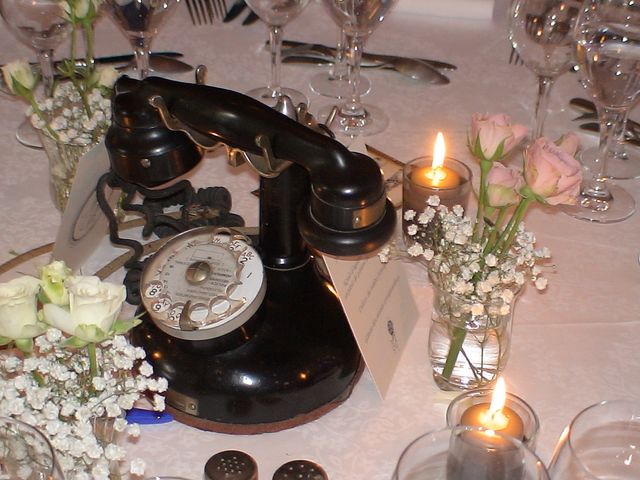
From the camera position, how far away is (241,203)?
A: 1.22 m

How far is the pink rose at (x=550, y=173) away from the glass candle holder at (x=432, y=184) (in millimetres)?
262

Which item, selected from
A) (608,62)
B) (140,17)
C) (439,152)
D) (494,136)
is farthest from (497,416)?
(140,17)

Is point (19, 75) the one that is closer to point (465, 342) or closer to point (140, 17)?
point (140, 17)

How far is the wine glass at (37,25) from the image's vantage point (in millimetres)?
1316

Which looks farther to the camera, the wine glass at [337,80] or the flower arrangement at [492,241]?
the wine glass at [337,80]

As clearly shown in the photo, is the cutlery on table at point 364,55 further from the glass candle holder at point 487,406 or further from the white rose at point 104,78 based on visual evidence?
the glass candle holder at point 487,406

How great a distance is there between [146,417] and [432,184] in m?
0.40

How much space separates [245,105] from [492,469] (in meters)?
0.35

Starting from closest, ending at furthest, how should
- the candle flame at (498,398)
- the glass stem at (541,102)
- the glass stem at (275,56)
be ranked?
1. the candle flame at (498,398)
2. the glass stem at (541,102)
3. the glass stem at (275,56)

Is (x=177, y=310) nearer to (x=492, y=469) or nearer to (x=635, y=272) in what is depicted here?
(x=492, y=469)

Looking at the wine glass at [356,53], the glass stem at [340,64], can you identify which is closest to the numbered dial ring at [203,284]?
the wine glass at [356,53]

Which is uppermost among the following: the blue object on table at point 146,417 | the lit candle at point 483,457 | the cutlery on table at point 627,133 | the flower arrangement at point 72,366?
the flower arrangement at point 72,366

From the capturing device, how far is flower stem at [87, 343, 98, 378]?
66 cm


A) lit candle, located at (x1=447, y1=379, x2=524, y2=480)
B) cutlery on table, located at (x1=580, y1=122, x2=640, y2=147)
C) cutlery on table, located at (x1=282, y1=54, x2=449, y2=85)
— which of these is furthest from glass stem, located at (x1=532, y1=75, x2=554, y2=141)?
lit candle, located at (x1=447, y1=379, x2=524, y2=480)
